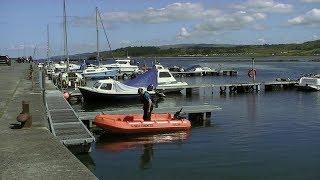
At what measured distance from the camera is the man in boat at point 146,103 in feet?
80.7

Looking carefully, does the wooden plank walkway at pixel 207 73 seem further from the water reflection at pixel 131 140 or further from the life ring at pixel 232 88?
the water reflection at pixel 131 140

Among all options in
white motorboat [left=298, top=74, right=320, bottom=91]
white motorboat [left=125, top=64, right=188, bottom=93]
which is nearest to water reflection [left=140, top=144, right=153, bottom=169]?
white motorboat [left=125, top=64, right=188, bottom=93]

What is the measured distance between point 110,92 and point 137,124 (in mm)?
15865

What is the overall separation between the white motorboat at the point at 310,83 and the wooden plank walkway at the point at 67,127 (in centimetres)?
3211

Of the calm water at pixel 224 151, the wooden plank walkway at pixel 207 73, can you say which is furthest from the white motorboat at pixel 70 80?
the wooden plank walkway at pixel 207 73

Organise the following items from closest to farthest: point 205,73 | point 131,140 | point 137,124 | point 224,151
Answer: point 224,151 → point 131,140 → point 137,124 → point 205,73

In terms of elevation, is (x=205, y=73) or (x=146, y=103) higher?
(x=146, y=103)

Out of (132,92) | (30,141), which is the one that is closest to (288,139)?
(30,141)

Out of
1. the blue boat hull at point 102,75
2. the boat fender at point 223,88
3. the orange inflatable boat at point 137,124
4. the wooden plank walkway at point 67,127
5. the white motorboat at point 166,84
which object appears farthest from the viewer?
the blue boat hull at point 102,75

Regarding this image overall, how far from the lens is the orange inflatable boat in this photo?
979 inches

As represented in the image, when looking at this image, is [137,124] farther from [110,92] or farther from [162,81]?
[162,81]

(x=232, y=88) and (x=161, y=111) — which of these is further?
(x=232, y=88)

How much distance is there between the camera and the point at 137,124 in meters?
25.1

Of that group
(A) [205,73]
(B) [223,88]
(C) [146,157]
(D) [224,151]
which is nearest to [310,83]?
(B) [223,88]
